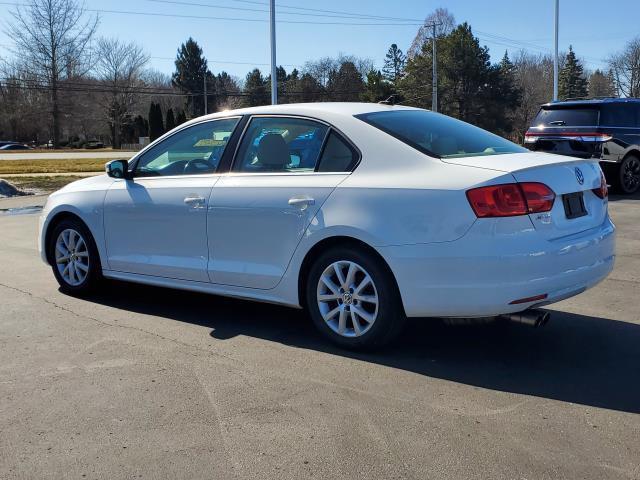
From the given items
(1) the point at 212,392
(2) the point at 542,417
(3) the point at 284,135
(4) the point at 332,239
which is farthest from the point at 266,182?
(2) the point at 542,417

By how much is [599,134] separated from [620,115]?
2.37 feet

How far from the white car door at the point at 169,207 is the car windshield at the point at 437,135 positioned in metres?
1.26

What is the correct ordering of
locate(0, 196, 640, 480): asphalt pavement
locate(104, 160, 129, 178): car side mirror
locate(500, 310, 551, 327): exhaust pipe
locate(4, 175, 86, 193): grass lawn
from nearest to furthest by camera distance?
1. locate(0, 196, 640, 480): asphalt pavement
2. locate(500, 310, 551, 327): exhaust pipe
3. locate(104, 160, 129, 178): car side mirror
4. locate(4, 175, 86, 193): grass lawn

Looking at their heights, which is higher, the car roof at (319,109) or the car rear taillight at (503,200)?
the car roof at (319,109)

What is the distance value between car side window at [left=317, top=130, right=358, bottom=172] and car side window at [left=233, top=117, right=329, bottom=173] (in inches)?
2.5

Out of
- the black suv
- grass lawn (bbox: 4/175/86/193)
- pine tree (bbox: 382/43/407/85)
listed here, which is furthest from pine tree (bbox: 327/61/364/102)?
the black suv

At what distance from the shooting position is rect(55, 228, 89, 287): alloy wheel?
616 cm

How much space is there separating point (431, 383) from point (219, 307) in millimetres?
2448

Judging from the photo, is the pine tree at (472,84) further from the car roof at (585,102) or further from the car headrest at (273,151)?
the car headrest at (273,151)

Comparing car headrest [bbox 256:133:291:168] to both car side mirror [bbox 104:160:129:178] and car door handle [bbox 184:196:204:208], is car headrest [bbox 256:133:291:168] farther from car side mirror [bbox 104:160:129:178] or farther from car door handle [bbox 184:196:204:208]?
car side mirror [bbox 104:160:129:178]

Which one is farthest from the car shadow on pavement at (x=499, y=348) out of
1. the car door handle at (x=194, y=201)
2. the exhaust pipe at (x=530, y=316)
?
the car door handle at (x=194, y=201)

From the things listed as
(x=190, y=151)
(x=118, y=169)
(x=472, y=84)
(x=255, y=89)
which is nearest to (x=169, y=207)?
(x=190, y=151)

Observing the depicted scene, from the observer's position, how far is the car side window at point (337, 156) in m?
4.59

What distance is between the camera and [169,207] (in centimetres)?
536
